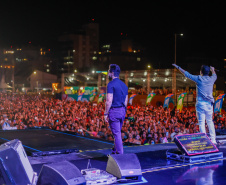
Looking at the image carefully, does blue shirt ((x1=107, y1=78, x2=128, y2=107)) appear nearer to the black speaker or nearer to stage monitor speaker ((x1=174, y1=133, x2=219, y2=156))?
stage monitor speaker ((x1=174, y1=133, x2=219, y2=156))

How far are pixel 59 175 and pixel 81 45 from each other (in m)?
90.7

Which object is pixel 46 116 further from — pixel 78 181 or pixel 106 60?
→ pixel 106 60

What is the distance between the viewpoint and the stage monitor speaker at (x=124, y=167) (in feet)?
10.3

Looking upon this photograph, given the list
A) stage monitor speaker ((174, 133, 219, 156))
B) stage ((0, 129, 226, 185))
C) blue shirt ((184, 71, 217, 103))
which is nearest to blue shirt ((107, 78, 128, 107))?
stage ((0, 129, 226, 185))

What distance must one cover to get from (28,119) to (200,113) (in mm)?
10931

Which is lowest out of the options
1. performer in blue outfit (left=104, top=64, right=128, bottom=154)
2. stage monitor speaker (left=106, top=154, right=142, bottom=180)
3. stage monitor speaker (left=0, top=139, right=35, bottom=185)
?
stage monitor speaker (left=106, top=154, right=142, bottom=180)

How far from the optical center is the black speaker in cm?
267

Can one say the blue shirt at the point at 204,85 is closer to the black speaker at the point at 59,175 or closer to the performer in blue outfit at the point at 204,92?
the performer in blue outfit at the point at 204,92

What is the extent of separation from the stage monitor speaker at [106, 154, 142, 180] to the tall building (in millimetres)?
88198

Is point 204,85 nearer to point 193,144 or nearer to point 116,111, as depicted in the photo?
point 193,144

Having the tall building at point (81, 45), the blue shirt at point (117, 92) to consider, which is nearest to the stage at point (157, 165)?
the blue shirt at point (117, 92)

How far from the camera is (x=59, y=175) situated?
2682mm

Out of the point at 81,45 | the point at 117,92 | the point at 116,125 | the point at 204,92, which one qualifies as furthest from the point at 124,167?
the point at 81,45

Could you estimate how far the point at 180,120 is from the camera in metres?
12.7
